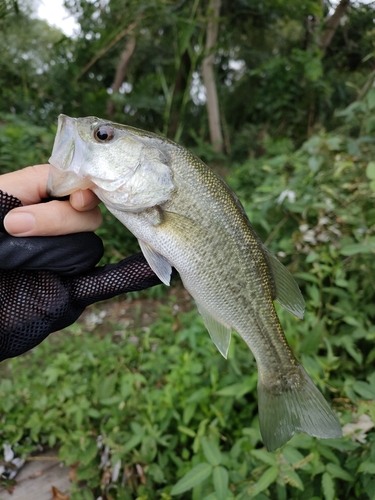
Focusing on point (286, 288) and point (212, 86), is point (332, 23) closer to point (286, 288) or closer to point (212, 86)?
point (212, 86)

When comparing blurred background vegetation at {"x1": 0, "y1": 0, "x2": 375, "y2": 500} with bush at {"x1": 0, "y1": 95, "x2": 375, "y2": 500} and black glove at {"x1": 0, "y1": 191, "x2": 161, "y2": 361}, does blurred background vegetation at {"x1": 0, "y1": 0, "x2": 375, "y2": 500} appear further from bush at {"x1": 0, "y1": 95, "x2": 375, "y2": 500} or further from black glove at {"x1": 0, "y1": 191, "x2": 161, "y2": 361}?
black glove at {"x1": 0, "y1": 191, "x2": 161, "y2": 361}

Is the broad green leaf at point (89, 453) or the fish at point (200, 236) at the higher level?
the fish at point (200, 236)

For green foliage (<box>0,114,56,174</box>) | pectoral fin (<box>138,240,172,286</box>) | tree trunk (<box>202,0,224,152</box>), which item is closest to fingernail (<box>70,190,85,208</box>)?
pectoral fin (<box>138,240,172,286</box>)

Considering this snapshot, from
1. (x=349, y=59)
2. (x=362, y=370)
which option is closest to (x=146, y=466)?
(x=362, y=370)

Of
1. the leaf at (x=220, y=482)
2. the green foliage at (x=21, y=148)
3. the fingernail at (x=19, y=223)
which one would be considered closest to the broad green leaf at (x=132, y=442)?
the leaf at (x=220, y=482)

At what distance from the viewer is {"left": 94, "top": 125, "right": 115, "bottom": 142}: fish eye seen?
1.26 meters

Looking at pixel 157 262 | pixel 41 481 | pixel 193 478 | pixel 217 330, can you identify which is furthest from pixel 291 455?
pixel 41 481

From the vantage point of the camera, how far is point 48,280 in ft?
4.65

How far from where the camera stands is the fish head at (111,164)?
3.92 ft

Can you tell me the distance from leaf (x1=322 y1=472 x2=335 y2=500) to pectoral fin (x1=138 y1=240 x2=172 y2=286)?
1044mm

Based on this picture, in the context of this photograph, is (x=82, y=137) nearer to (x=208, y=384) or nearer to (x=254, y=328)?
(x=254, y=328)

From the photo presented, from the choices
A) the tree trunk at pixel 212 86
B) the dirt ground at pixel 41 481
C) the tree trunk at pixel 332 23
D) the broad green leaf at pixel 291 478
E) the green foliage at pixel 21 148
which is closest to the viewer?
the broad green leaf at pixel 291 478

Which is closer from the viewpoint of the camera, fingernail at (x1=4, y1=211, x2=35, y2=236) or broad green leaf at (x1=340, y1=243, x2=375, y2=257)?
fingernail at (x1=4, y1=211, x2=35, y2=236)

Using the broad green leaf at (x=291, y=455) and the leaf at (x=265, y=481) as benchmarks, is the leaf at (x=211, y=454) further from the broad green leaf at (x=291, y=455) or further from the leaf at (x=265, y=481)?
the broad green leaf at (x=291, y=455)
